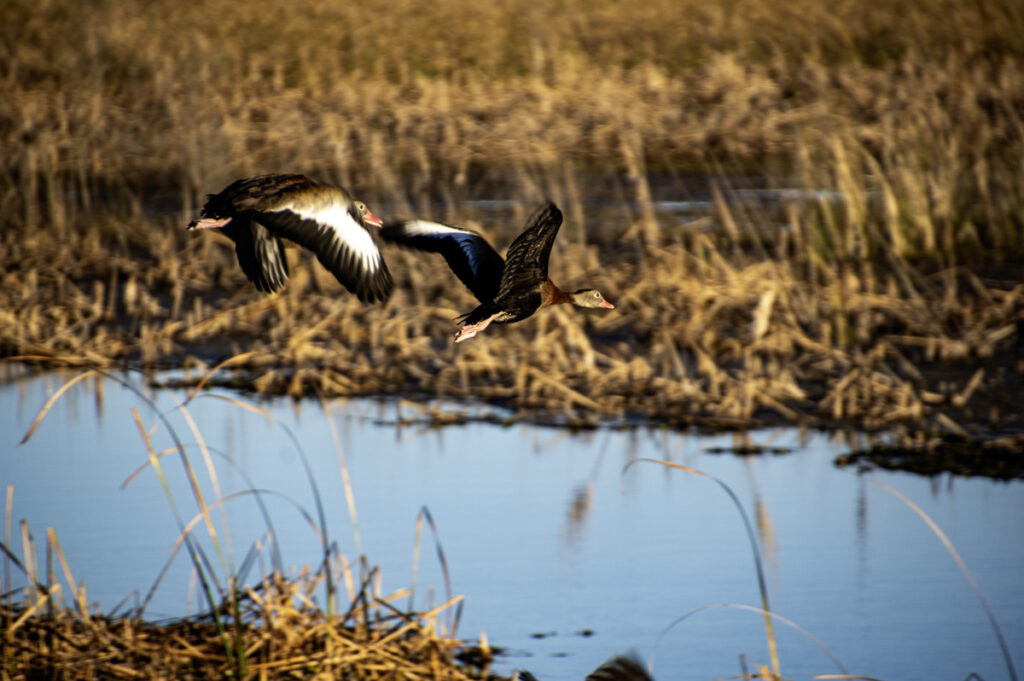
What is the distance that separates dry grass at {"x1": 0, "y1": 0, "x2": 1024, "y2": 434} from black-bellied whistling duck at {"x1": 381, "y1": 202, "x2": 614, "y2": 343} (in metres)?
1.58

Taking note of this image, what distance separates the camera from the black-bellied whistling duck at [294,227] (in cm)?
320

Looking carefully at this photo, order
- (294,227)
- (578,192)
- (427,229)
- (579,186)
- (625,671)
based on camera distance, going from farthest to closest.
→ (579,186)
(578,192)
(625,671)
(427,229)
(294,227)

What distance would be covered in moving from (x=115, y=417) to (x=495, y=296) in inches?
197

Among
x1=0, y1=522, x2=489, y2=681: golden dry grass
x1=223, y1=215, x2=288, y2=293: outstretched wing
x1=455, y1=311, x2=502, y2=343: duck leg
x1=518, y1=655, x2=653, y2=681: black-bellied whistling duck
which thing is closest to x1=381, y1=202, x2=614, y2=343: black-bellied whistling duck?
x1=455, y1=311, x2=502, y2=343: duck leg

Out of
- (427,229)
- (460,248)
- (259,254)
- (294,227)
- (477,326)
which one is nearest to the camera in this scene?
(477,326)

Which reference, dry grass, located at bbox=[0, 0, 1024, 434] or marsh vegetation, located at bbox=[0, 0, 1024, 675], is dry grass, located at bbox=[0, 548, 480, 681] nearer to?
marsh vegetation, located at bbox=[0, 0, 1024, 675]

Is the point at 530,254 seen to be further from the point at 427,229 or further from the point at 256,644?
the point at 256,644

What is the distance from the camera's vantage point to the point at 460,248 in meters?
3.60

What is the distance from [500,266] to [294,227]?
20.3 inches

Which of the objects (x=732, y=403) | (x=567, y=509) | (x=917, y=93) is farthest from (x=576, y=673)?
(x=917, y=93)

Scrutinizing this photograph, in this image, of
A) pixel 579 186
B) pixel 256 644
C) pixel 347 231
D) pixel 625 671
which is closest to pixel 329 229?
pixel 347 231

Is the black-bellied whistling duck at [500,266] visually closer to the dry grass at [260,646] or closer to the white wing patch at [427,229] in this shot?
the white wing patch at [427,229]


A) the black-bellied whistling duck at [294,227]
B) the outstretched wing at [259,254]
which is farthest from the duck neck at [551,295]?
the outstretched wing at [259,254]

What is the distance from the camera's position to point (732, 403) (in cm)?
736
